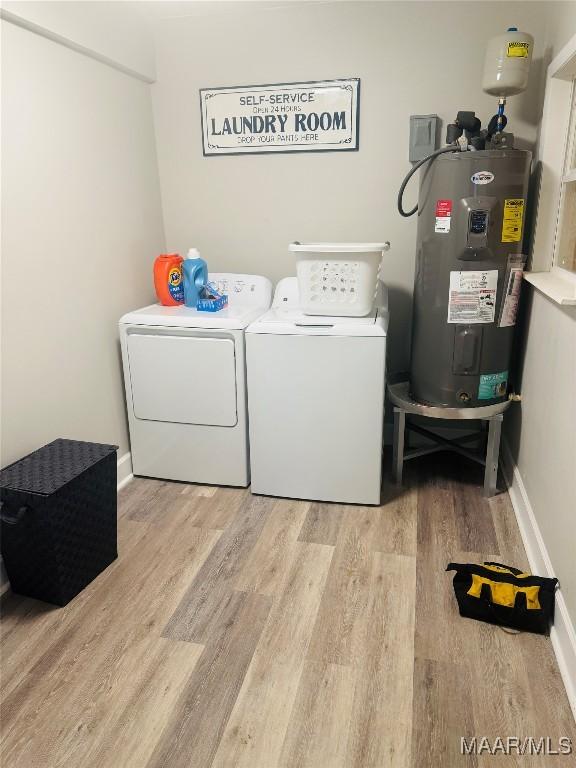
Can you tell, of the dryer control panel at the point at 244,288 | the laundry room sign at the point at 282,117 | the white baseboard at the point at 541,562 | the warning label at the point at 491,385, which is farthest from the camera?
the dryer control panel at the point at 244,288

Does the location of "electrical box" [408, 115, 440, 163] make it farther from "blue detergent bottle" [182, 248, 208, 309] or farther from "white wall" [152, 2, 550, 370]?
"blue detergent bottle" [182, 248, 208, 309]

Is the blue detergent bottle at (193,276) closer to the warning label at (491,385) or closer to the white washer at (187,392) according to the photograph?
the white washer at (187,392)

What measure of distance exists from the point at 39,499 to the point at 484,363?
179cm

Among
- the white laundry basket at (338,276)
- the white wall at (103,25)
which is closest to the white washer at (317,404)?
the white laundry basket at (338,276)

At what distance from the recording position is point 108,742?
54.3 inches

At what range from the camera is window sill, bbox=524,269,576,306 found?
1637mm

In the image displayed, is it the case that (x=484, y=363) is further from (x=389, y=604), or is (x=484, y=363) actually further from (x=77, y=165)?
(x=77, y=165)

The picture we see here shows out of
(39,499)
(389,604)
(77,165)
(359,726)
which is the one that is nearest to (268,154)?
(77,165)

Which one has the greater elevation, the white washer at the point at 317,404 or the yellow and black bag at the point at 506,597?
the white washer at the point at 317,404

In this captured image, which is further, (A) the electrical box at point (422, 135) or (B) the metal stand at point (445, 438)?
(A) the electrical box at point (422, 135)

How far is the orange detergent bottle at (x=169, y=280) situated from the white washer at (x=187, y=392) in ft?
0.20

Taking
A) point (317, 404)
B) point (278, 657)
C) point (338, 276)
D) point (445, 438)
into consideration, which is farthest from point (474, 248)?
point (278, 657)

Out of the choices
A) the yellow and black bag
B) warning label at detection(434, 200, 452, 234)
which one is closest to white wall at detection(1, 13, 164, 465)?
warning label at detection(434, 200, 452, 234)

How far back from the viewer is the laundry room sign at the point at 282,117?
2.61m
